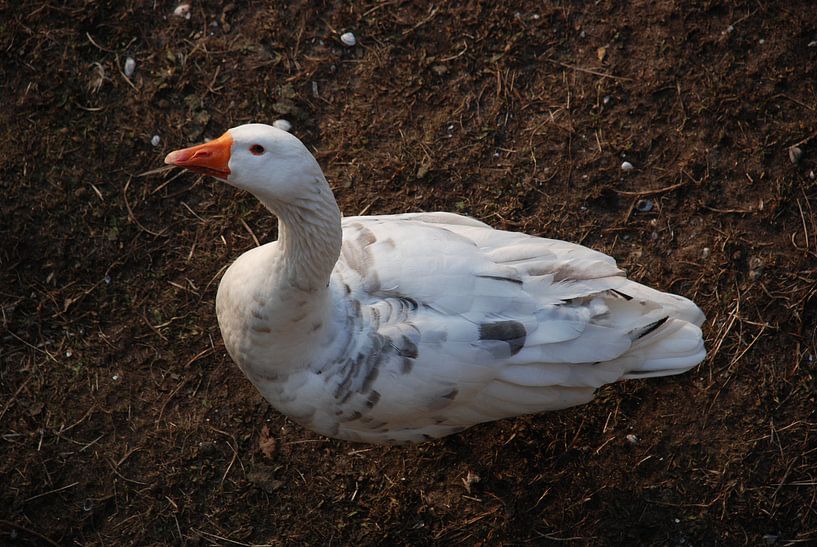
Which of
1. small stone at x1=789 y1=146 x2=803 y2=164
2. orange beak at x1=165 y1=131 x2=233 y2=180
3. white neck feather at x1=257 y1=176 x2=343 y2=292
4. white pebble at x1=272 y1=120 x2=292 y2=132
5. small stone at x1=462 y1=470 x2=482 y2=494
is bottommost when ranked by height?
small stone at x1=462 y1=470 x2=482 y2=494

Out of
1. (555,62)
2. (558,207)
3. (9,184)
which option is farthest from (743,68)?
(9,184)

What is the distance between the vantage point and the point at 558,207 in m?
3.28

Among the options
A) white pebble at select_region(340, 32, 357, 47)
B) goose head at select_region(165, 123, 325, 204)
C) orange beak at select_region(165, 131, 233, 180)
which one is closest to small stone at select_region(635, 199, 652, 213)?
white pebble at select_region(340, 32, 357, 47)

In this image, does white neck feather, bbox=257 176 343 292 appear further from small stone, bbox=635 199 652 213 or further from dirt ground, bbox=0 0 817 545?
small stone, bbox=635 199 652 213

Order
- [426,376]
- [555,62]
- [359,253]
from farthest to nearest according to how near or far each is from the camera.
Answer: [555,62] < [359,253] < [426,376]

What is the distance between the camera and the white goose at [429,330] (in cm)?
220

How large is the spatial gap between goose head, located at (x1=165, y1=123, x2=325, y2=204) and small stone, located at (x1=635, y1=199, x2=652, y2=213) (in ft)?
6.20

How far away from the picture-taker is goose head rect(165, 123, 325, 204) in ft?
6.05

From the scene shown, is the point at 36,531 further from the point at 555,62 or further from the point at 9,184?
the point at 555,62

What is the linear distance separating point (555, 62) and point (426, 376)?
75.7 inches

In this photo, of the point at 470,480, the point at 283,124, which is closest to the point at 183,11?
the point at 283,124

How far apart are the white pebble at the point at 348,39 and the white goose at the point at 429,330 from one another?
1302 mm

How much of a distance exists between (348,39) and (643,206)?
1.61 meters

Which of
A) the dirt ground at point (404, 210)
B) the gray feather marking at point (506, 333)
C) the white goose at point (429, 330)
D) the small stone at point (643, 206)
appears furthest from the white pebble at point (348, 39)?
the gray feather marking at point (506, 333)
